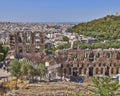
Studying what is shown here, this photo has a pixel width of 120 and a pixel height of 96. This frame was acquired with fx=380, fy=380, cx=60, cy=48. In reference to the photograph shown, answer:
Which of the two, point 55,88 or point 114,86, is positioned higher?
point 114,86

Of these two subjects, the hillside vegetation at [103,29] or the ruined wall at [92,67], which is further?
the hillside vegetation at [103,29]

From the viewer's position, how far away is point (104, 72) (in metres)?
36.2

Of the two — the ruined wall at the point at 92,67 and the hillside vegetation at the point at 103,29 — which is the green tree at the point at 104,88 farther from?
the hillside vegetation at the point at 103,29

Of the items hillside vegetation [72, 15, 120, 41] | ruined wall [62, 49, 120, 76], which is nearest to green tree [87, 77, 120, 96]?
ruined wall [62, 49, 120, 76]

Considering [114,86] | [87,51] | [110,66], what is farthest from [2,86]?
[87,51]

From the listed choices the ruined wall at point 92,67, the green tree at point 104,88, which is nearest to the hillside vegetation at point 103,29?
the ruined wall at point 92,67

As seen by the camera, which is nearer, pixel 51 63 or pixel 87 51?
pixel 51 63

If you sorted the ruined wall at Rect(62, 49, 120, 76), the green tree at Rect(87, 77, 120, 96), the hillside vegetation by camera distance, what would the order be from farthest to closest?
the hillside vegetation
the ruined wall at Rect(62, 49, 120, 76)
the green tree at Rect(87, 77, 120, 96)

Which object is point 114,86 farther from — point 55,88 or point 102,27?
point 102,27

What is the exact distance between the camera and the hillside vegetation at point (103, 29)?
226ft

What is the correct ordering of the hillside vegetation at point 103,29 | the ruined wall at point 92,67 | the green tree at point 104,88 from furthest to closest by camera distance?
1. the hillside vegetation at point 103,29
2. the ruined wall at point 92,67
3. the green tree at point 104,88

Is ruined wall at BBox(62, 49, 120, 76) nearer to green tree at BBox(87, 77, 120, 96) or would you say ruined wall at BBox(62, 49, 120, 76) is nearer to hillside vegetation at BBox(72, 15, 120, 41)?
green tree at BBox(87, 77, 120, 96)

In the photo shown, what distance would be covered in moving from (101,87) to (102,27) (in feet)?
219

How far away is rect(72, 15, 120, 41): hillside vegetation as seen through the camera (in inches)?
2717
